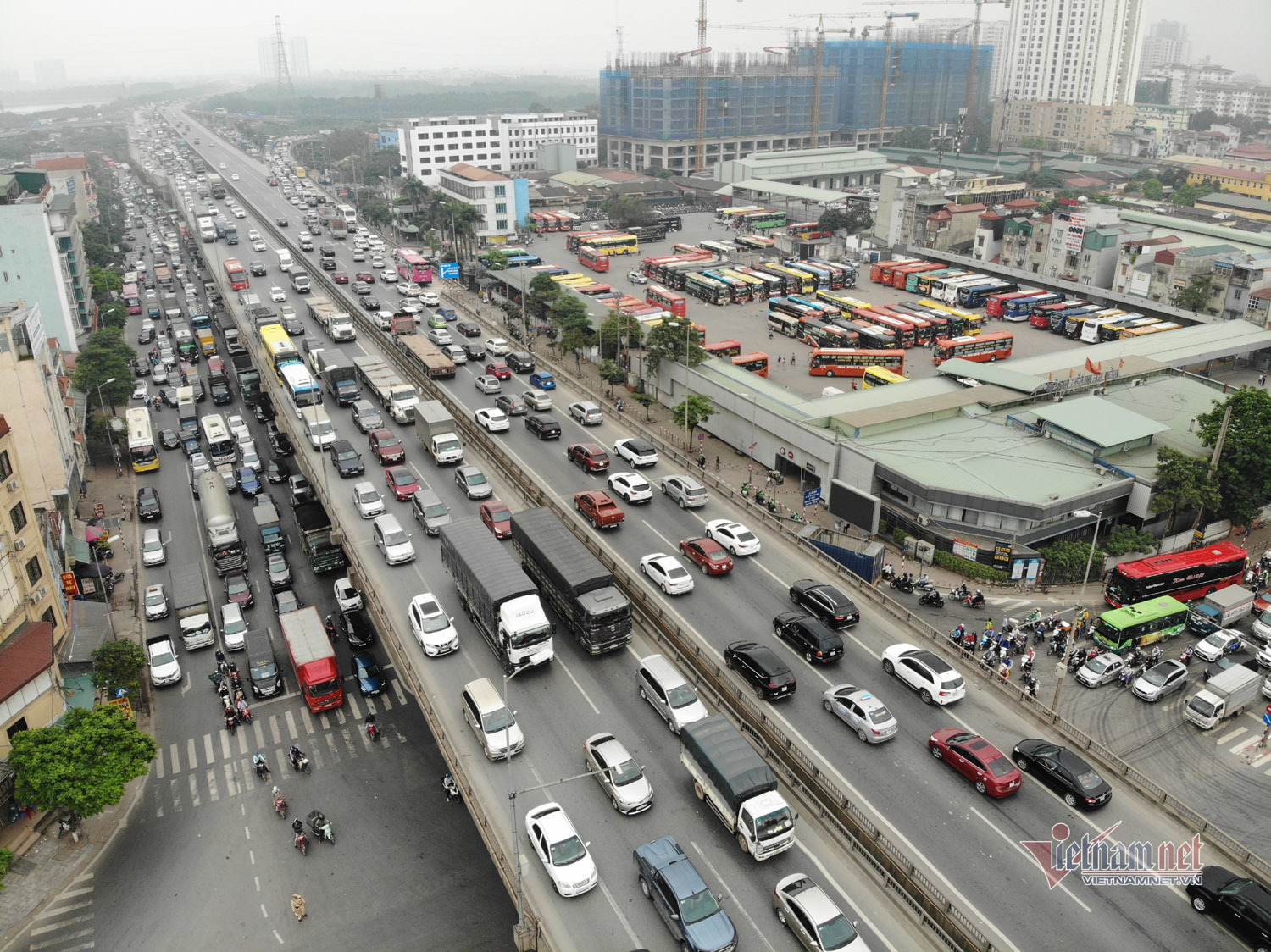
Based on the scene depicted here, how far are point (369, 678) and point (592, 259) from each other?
93377 mm

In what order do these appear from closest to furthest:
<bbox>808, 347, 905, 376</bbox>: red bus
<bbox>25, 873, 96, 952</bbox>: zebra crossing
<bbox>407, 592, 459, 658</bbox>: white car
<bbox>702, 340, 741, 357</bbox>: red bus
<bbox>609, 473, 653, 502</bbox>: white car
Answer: <bbox>25, 873, 96, 952</bbox>: zebra crossing, <bbox>407, 592, 459, 658</bbox>: white car, <bbox>609, 473, 653, 502</bbox>: white car, <bbox>702, 340, 741, 357</bbox>: red bus, <bbox>808, 347, 905, 376</bbox>: red bus

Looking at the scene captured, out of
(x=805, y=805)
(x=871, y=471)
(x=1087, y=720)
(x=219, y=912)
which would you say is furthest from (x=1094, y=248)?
(x=219, y=912)

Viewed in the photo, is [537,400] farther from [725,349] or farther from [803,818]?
[803,818]

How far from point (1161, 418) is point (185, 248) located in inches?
5814

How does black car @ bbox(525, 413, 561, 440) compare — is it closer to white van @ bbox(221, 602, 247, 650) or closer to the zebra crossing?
white van @ bbox(221, 602, 247, 650)

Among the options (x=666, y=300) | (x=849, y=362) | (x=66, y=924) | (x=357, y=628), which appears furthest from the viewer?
(x=666, y=300)

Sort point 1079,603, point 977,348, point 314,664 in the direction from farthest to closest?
point 977,348 → point 1079,603 → point 314,664

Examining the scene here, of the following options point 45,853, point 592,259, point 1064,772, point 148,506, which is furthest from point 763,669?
point 592,259

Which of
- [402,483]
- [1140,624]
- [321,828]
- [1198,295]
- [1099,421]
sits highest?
[1198,295]

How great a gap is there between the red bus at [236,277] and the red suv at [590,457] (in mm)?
65938

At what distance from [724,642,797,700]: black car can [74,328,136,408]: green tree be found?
6924 centimetres

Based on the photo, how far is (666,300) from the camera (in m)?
104

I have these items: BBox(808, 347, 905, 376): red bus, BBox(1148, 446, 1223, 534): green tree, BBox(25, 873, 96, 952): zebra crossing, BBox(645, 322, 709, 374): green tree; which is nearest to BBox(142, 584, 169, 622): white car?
BBox(25, 873, 96, 952): zebra crossing

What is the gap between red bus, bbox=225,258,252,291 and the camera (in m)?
103
